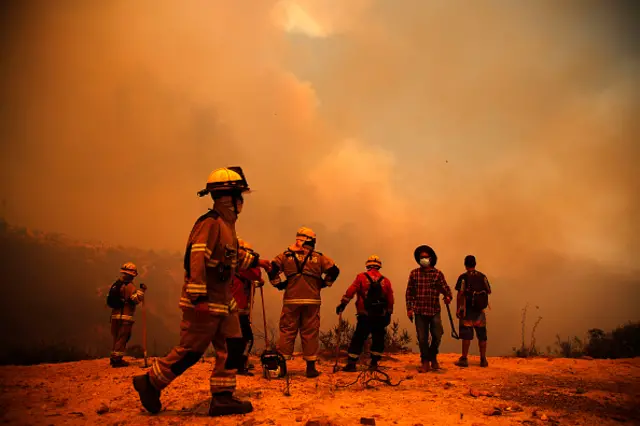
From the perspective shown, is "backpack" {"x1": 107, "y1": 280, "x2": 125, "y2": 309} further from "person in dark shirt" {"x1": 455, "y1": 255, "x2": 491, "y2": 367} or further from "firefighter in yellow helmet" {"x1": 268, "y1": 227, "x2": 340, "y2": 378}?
"person in dark shirt" {"x1": 455, "y1": 255, "x2": 491, "y2": 367}

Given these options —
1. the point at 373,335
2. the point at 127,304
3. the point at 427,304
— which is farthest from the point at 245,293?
the point at 427,304

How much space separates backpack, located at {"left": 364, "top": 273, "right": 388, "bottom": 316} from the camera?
29.8ft

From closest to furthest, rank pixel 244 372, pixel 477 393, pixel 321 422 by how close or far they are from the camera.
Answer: pixel 321 422 → pixel 477 393 → pixel 244 372

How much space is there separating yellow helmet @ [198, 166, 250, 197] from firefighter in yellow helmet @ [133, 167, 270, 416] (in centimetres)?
1

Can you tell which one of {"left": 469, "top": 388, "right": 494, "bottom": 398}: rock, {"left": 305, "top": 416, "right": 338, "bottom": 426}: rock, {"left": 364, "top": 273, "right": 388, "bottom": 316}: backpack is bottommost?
{"left": 305, "top": 416, "right": 338, "bottom": 426}: rock

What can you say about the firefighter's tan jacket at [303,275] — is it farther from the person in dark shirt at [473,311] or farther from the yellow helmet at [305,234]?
the person in dark shirt at [473,311]

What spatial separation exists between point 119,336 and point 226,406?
228 inches

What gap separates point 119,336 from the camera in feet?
32.5

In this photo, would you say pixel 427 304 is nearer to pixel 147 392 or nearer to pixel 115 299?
pixel 147 392

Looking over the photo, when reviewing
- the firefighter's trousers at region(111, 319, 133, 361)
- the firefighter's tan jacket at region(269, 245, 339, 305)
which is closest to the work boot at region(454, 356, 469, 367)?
the firefighter's tan jacket at region(269, 245, 339, 305)

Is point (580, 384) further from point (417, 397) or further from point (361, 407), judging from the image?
point (361, 407)

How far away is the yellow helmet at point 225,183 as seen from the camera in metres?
5.69

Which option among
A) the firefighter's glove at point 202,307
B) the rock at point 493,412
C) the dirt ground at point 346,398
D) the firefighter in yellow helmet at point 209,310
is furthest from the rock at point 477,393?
the firefighter's glove at point 202,307

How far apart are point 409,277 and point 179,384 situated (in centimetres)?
532
